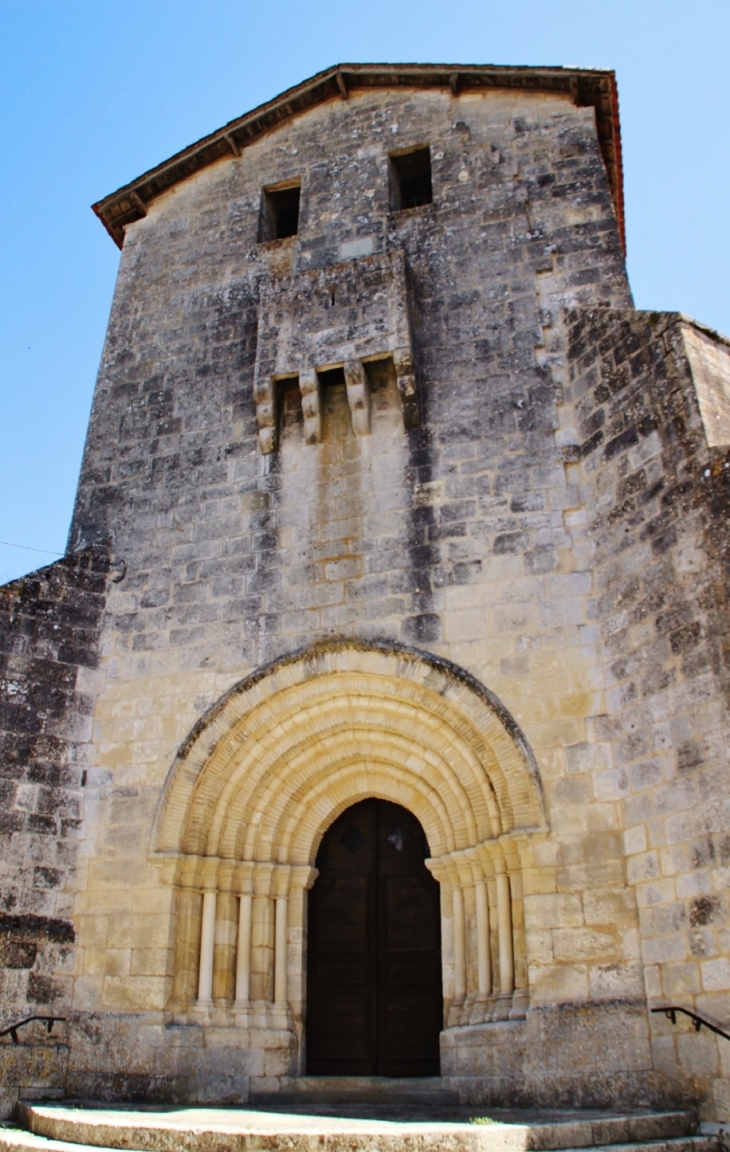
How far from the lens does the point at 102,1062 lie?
624 cm

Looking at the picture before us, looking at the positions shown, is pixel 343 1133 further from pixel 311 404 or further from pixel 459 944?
pixel 311 404

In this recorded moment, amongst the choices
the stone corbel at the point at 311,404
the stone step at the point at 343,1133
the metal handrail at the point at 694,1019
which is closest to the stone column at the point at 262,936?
the stone step at the point at 343,1133

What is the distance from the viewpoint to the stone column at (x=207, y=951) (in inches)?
254

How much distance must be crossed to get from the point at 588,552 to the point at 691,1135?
3332 millimetres

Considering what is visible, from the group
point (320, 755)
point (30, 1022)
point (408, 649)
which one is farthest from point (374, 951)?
point (30, 1022)

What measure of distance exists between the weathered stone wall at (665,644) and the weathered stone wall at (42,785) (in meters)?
3.54

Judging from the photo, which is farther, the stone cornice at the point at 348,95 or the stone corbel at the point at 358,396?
the stone cornice at the point at 348,95

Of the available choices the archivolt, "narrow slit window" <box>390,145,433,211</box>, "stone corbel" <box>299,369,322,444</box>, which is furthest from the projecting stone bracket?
the archivolt

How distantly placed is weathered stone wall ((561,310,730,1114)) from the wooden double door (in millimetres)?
1664

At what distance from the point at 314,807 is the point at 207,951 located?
121 centimetres

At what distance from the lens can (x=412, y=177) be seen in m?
9.01

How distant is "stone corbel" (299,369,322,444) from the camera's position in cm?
757

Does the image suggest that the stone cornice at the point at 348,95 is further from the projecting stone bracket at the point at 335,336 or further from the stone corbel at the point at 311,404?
the stone corbel at the point at 311,404

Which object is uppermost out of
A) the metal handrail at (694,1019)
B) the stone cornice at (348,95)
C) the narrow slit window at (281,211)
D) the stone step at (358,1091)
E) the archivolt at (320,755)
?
the stone cornice at (348,95)
